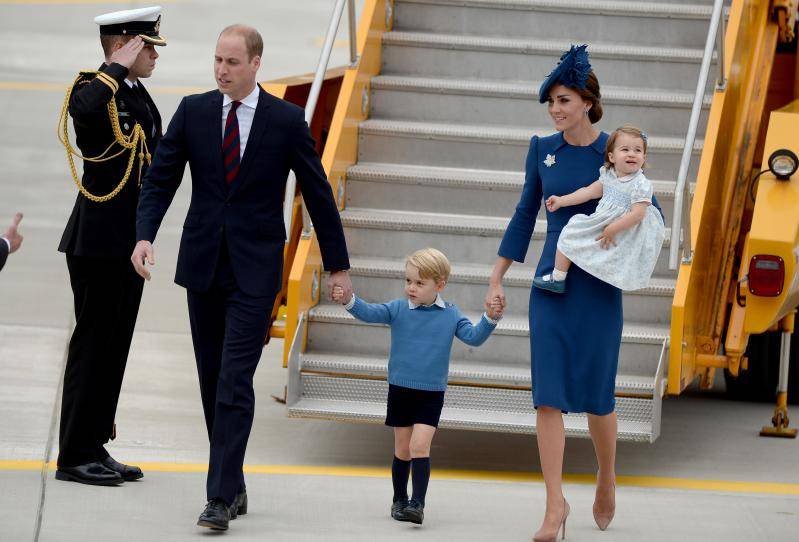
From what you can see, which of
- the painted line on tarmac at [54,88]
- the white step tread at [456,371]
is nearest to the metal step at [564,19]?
the white step tread at [456,371]

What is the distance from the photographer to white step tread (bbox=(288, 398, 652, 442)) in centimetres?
622

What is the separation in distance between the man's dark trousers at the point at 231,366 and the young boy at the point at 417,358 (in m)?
0.41

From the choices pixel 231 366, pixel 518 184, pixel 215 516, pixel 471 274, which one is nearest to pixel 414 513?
pixel 215 516

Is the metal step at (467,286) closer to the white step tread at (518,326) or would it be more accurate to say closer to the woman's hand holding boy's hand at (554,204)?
the white step tread at (518,326)

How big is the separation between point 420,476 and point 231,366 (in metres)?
0.85

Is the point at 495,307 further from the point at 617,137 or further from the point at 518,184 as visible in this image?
the point at 518,184

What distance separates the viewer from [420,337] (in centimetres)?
543

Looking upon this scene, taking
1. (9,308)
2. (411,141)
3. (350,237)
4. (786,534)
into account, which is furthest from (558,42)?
(9,308)

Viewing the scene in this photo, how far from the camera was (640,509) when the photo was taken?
585 cm

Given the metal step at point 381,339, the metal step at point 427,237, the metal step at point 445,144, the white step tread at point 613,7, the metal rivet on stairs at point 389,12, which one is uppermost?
the white step tread at point 613,7

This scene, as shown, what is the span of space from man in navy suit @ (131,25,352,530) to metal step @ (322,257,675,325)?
175 cm

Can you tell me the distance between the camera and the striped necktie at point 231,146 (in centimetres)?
514

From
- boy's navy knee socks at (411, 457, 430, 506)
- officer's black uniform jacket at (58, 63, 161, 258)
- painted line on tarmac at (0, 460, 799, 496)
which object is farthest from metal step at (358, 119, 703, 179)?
boy's navy knee socks at (411, 457, 430, 506)

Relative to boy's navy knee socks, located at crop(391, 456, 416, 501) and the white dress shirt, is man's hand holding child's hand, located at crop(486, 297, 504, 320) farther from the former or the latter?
the white dress shirt
